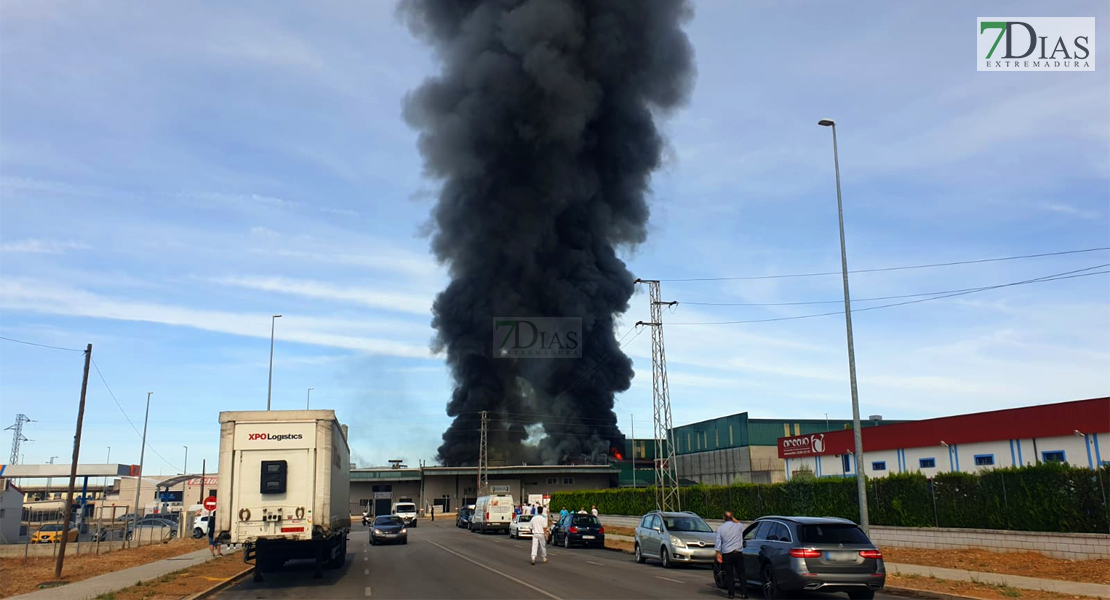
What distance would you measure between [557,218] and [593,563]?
152ft

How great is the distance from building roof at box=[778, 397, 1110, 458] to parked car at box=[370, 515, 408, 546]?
23931 millimetres

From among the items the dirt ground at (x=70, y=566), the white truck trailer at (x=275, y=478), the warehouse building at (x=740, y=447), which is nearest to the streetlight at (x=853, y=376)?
the white truck trailer at (x=275, y=478)

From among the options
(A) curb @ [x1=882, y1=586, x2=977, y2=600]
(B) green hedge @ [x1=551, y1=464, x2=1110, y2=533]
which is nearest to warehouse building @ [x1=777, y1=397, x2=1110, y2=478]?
(B) green hedge @ [x1=551, y1=464, x2=1110, y2=533]

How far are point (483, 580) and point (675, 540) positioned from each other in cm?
633

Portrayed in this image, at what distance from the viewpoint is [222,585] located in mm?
17781

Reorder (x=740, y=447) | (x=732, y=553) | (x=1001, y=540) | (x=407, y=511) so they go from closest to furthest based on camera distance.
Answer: (x=732, y=553) → (x=1001, y=540) → (x=407, y=511) → (x=740, y=447)

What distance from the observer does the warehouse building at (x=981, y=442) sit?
2781 centimetres

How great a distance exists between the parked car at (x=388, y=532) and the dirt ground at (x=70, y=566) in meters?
7.61

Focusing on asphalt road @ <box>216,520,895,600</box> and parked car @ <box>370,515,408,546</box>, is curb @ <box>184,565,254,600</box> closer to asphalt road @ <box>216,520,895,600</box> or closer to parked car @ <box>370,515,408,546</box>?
asphalt road @ <box>216,520,895,600</box>

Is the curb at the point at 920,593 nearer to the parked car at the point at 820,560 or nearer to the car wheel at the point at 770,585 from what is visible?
the parked car at the point at 820,560

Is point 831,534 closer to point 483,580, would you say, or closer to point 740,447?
point 483,580

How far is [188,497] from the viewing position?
6406cm

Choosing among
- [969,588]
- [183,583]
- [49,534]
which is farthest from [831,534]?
[49,534]

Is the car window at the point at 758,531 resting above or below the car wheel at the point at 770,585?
above
